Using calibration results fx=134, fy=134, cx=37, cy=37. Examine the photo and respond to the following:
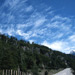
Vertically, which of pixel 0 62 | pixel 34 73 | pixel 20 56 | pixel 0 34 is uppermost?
pixel 0 34

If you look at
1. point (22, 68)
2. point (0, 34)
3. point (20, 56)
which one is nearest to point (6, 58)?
point (22, 68)

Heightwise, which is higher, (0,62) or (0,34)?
(0,34)

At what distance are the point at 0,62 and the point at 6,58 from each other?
68.8 inches

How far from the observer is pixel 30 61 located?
62.9m

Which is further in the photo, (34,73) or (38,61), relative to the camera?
(38,61)

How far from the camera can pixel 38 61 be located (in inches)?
3371

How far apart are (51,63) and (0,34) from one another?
4959 centimetres

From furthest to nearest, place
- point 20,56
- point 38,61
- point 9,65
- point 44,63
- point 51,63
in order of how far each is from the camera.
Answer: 1. point 51,63
2. point 44,63
3. point 38,61
4. point 20,56
5. point 9,65

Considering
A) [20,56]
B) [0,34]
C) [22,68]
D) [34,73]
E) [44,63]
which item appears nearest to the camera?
[34,73]

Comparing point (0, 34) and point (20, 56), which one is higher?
point (0, 34)

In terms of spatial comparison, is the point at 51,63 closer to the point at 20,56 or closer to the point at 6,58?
the point at 20,56

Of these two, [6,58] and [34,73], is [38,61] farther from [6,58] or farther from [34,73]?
[34,73]

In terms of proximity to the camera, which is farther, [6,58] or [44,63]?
[44,63]

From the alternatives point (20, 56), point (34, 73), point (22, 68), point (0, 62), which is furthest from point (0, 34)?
point (34, 73)
